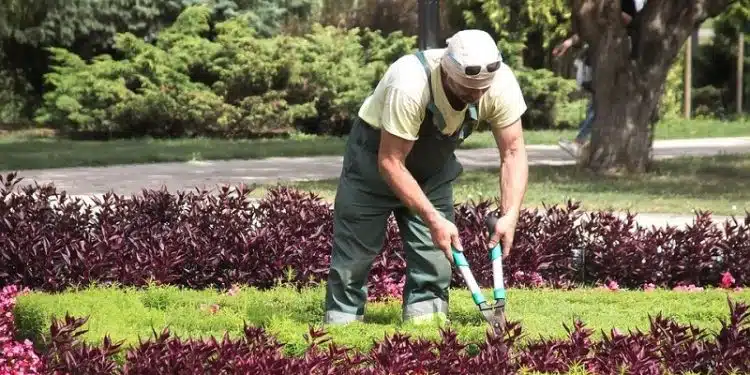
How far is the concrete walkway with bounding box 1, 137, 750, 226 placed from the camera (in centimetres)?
1361

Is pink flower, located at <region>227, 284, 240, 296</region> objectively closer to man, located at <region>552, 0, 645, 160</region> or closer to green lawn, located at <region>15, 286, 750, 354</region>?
green lawn, located at <region>15, 286, 750, 354</region>

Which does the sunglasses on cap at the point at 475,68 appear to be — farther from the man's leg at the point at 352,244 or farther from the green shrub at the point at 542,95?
the green shrub at the point at 542,95

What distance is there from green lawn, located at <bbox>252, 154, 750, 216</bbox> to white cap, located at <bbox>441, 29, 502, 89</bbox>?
5.70m

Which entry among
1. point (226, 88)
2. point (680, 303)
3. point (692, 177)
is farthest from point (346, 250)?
point (226, 88)

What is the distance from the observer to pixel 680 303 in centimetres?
657

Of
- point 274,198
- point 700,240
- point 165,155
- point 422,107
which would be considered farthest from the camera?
point 165,155

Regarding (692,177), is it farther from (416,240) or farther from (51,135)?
(51,135)

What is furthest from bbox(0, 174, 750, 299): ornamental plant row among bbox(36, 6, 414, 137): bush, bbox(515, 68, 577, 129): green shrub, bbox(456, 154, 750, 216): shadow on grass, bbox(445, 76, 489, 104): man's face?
bbox(515, 68, 577, 129): green shrub

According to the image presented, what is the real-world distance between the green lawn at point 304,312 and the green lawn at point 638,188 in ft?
13.2

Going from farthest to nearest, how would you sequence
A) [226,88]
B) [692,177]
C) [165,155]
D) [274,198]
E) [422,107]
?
[226,88] → [165,155] → [692,177] → [274,198] → [422,107]

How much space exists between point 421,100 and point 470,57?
329 millimetres

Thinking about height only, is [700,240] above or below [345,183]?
below

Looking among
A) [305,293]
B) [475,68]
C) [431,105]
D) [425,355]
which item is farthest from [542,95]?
[425,355]

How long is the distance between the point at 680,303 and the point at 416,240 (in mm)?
1439
